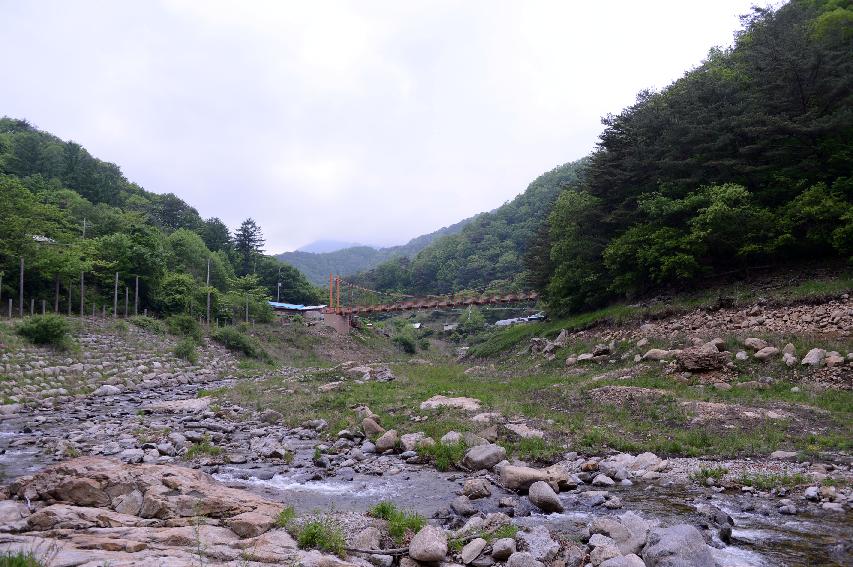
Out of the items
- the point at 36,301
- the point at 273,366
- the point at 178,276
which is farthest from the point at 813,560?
the point at 178,276

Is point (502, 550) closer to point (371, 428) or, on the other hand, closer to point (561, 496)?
point (561, 496)

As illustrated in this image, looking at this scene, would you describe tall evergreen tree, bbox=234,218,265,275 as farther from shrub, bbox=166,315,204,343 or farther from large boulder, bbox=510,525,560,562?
large boulder, bbox=510,525,560,562

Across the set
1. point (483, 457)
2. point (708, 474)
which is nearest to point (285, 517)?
point (483, 457)

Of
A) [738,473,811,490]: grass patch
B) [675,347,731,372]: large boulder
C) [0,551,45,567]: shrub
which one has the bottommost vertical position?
[738,473,811,490]: grass patch

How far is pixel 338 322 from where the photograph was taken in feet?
220

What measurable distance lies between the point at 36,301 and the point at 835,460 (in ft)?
160

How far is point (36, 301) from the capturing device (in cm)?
4003

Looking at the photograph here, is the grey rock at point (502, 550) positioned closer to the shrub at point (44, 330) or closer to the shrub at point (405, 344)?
the shrub at point (44, 330)

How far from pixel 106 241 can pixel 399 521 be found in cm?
5274

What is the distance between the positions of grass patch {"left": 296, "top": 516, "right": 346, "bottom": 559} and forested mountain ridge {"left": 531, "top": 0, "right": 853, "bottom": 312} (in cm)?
2353

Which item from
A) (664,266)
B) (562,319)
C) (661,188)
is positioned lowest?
(562,319)

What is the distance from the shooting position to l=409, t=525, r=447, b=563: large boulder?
6.64 meters

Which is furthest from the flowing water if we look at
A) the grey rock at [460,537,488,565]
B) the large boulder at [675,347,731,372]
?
the large boulder at [675,347,731,372]

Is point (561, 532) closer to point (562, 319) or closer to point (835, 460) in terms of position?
point (835, 460)
